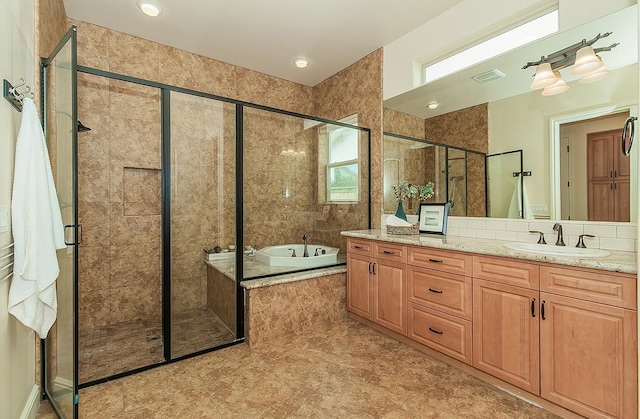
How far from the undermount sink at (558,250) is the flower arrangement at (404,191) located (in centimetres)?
116

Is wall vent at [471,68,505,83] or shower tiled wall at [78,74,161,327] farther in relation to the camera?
shower tiled wall at [78,74,161,327]

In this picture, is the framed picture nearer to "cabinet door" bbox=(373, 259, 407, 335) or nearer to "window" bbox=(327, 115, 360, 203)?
"cabinet door" bbox=(373, 259, 407, 335)

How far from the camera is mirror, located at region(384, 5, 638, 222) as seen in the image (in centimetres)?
184

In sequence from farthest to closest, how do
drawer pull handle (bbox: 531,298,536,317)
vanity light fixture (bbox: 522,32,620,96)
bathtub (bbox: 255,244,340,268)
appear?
bathtub (bbox: 255,244,340,268) < vanity light fixture (bbox: 522,32,620,96) < drawer pull handle (bbox: 531,298,536,317)

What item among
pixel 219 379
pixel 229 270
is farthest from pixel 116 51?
pixel 219 379

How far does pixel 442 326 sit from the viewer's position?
88.4 inches

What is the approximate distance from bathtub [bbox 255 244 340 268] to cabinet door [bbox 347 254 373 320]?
0.27 metres

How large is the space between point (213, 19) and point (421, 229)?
2809 mm

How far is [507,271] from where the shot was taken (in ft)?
6.17

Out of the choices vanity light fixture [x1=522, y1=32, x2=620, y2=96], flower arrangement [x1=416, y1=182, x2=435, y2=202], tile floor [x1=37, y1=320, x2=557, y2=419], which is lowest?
tile floor [x1=37, y1=320, x2=557, y2=419]

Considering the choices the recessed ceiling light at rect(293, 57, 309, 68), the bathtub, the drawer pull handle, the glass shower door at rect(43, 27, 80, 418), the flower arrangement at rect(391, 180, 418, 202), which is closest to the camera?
the glass shower door at rect(43, 27, 80, 418)

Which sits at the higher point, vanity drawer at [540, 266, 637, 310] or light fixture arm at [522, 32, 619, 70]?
light fixture arm at [522, 32, 619, 70]

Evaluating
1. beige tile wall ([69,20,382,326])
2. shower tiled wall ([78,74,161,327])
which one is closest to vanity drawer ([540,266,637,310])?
beige tile wall ([69,20,382,326])

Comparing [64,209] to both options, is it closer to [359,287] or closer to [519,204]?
[359,287]
